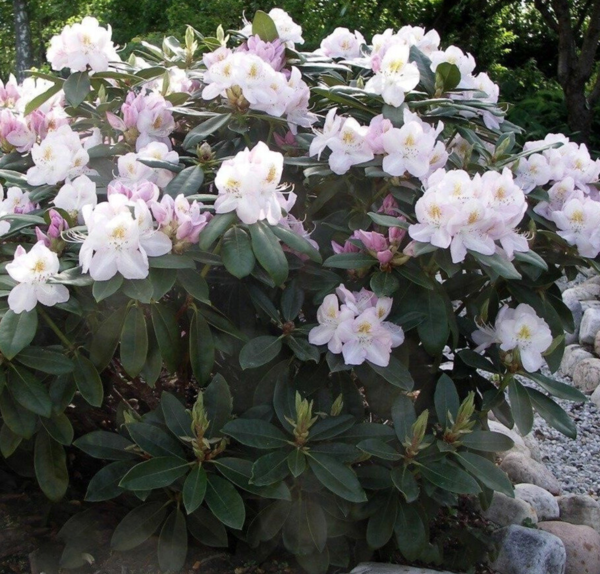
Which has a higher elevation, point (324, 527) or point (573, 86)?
point (324, 527)

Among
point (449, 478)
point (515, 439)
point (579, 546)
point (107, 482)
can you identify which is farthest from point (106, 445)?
point (515, 439)

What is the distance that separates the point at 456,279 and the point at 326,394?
48cm

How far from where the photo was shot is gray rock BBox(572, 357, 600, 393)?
4.14 meters

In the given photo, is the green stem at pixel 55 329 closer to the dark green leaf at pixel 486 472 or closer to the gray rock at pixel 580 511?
the dark green leaf at pixel 486 472

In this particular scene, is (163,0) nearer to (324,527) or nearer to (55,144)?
(55,144)

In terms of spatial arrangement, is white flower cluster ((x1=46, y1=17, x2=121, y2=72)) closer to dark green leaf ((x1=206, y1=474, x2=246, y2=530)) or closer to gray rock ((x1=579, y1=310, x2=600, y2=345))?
dark green leaf ((x1=206, y1=474, x2=246, y2=530))

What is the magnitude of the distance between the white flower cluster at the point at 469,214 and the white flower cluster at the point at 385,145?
0.38 feet

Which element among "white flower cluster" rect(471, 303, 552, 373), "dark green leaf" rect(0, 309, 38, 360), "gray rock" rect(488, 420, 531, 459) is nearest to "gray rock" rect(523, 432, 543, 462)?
"gray rock" rect(488, 420, 531, 459)

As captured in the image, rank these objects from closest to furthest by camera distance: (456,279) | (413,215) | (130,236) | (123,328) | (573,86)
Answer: (130,236), (123,328), (413,215), (456,279), (573,86)

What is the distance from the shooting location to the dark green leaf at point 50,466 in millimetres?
1916

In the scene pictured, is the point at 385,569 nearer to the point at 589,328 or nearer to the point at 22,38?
the point at 589,328

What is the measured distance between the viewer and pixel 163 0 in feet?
28.2

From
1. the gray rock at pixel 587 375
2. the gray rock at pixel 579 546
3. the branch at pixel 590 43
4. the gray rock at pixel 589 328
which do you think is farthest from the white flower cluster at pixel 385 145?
the branch at pixel 590 43

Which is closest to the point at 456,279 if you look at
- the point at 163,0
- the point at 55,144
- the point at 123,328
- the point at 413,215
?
the point at 413,215
